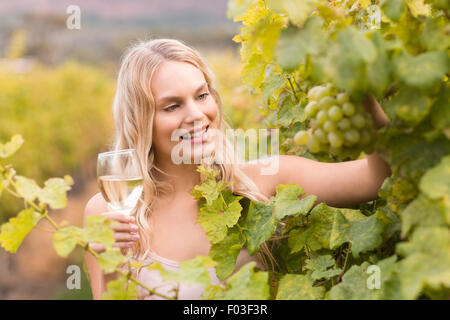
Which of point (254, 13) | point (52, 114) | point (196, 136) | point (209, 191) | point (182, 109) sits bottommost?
point (209, 191)

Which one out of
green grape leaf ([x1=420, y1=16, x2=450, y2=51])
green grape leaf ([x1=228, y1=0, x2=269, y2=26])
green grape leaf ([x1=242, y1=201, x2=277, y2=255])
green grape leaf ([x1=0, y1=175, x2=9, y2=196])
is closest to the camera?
green grape leaf ([x1=420, y1=16, x2=450, y2=51])

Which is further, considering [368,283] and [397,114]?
[368,283]

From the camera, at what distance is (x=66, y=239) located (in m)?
0.90

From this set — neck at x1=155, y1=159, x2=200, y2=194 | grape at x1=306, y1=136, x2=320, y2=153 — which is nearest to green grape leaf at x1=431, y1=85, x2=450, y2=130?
grape at x1=306, y1=136, x2=320, y2=153

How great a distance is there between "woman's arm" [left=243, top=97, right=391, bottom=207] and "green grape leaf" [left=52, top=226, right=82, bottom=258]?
2.28ft

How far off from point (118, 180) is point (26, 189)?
343 mm

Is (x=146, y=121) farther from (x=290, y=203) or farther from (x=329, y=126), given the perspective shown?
(x=329, y=126)

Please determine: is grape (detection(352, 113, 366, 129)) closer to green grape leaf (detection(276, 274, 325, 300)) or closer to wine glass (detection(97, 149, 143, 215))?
green grape leaf (detection(276, 274, 325, 300))

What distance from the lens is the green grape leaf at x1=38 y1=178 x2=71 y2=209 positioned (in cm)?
92

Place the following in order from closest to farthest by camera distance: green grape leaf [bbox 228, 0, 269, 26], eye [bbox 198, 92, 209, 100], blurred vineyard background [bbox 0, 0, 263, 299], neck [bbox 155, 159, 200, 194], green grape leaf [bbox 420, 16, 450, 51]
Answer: green grape leaf [bbox 420, 16, 450, 51] < green grape leaf [bbox 228, 0, 269, 26] < eye [bbox 198, 92, 209, 100] < neck [bbox 155, 159, 200, 194] < blurred vineyard background [bbox 0, 0, 263, 299]

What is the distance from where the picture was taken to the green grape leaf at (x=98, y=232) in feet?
2.96

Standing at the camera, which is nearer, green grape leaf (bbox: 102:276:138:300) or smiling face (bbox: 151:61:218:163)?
green grape leaf (bbox: 102:276:138:300)

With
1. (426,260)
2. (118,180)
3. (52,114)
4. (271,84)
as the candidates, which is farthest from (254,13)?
(52,114)

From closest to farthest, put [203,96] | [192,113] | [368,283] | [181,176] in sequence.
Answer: [368,283] → [192,113] → [203,96] → [181,176]
